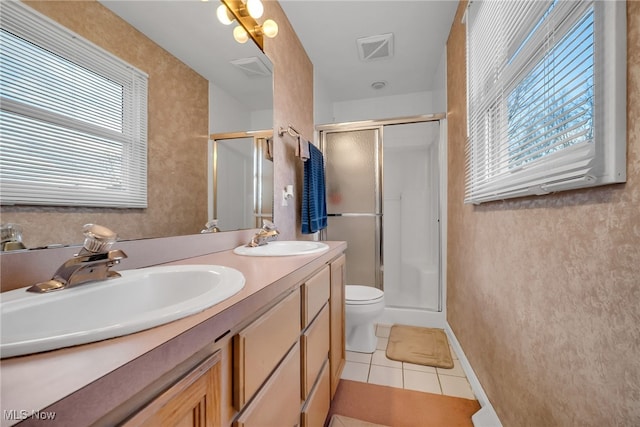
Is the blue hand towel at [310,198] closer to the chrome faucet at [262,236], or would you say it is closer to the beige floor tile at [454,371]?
the chrome faucet at [262,236]

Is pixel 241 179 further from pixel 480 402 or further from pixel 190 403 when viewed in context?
pixel 480 402

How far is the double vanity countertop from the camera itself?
Answer: 0.25 meters

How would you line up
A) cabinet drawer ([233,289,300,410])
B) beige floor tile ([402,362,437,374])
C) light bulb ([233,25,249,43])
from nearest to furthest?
cabinet drawer ([233,289,300,410])
light bulb ([233,25,249,43])
beige floor tile ([402,362,437,374])

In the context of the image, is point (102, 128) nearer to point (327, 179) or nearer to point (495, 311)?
point (495, 311)

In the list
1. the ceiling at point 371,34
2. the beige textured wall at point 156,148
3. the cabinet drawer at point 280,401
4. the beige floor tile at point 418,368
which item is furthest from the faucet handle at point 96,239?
the ceiling at point 371,34

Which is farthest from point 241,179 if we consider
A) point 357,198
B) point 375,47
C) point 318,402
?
point 375,47

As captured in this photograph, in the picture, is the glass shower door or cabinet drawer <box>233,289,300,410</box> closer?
cabinet drawer <box>233,289,300,410</box>

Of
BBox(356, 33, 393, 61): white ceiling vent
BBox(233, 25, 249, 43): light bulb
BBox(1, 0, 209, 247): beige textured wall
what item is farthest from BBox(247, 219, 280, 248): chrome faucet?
BBox(356, 33, 393, 61): white ceiling vent

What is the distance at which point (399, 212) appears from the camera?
128 inches

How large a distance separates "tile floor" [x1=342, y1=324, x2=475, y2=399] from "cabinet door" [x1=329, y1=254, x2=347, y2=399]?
263 mm

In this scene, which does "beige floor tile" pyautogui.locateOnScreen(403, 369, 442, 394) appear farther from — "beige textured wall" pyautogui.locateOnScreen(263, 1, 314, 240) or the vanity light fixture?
the vanity light fixture

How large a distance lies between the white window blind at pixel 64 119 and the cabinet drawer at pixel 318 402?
0.93 m

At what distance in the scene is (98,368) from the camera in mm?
298

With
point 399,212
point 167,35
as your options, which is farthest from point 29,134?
point 399,212
